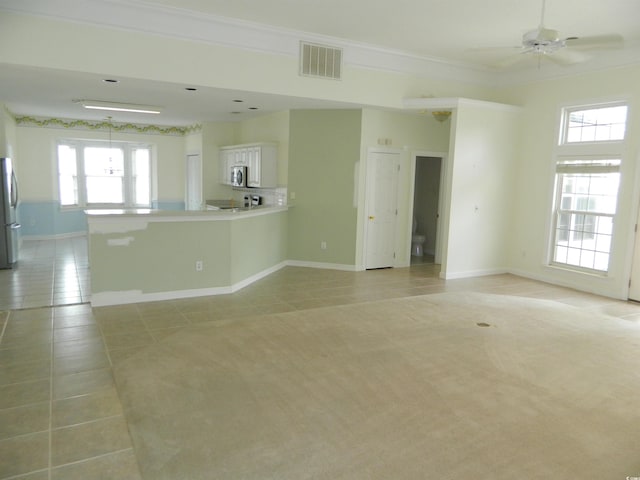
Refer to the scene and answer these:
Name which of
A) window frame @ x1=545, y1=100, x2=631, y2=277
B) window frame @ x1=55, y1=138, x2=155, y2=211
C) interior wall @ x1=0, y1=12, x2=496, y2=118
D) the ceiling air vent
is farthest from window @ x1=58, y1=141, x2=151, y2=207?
window frame @ x1=545, y1=100, x2=631, y2=277

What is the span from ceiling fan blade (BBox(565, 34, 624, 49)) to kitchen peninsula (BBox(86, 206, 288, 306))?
4104mm

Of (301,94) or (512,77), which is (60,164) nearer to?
(301,94)

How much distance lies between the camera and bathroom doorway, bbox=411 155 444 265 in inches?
352

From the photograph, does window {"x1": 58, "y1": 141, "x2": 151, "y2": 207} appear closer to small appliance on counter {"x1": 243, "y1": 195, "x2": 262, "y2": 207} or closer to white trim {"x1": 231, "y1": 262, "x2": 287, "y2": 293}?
small appliance on counter {"x1": 243, "y1": 195, "x2": 262, "y2": 207}

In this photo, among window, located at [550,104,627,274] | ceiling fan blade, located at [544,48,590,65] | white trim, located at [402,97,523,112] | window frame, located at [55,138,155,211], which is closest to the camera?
ceiling fan blade, located at [544,48,590,65]

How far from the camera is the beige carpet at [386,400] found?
2484 millimetres

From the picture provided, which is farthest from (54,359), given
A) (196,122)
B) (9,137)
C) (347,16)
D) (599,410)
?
(196,122)

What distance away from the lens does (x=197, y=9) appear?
16.5 feet

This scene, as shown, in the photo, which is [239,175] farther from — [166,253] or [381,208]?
[166,253]

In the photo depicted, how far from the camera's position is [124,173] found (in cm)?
1093

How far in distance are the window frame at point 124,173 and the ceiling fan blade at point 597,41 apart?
9.62m

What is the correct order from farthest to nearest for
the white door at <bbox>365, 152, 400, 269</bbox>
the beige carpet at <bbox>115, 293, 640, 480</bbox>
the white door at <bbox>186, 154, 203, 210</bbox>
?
the white door at <bbox>186, 154, 203, 210</bbox>, the white door at <bbox>365, 152, 400, 269</bbox>, the beige carpet at <bbox>115, 293, 640, 480</bbox>

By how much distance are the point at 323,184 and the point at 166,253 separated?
297 centimetres

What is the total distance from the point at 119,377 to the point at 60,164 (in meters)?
Result: 8.28
